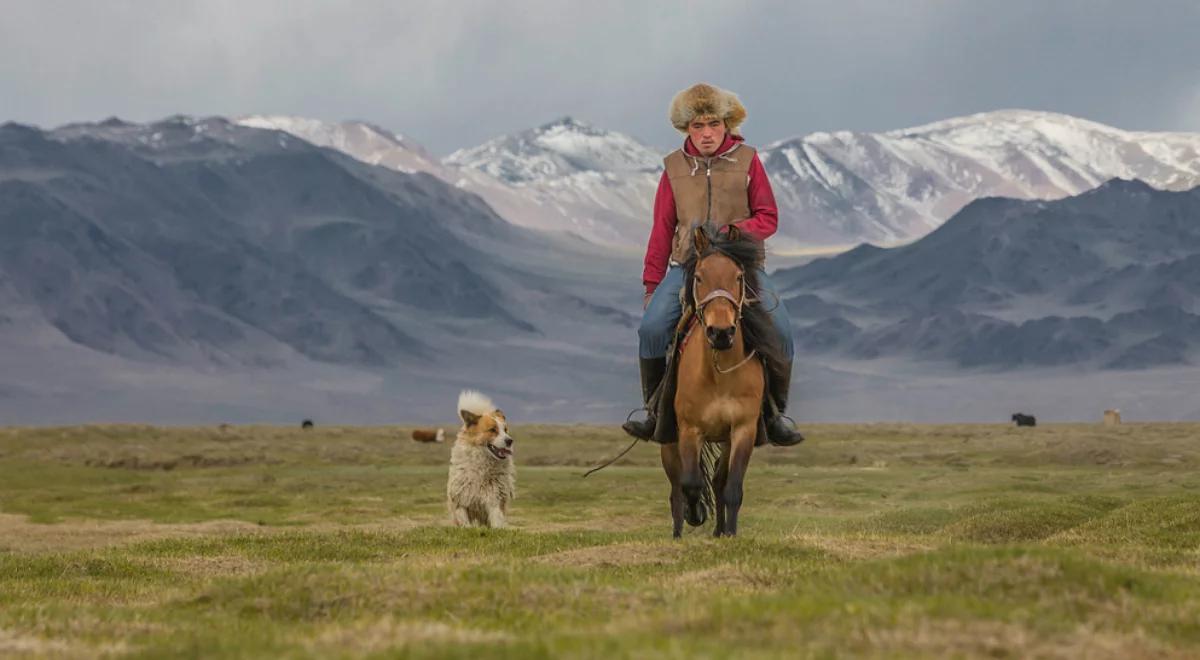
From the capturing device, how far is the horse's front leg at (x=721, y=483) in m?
19.2

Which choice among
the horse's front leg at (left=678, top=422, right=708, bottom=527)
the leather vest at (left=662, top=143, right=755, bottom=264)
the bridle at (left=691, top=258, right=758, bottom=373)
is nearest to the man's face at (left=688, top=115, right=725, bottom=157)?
the leather vest at (left=662, top=143, right=755, bottom=264)

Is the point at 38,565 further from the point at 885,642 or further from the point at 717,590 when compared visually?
the point at 885,642

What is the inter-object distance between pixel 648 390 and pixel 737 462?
83.4 inches

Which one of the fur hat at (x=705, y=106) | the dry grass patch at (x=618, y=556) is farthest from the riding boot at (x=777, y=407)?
the fur hat at (x=705, y=106)

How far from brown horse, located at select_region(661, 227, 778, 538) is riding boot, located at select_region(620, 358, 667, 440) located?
0.82m

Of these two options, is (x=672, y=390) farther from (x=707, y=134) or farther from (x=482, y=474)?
(x=482, y=474)

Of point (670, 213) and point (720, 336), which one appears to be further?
point (670, 213)

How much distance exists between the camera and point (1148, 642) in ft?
31.9

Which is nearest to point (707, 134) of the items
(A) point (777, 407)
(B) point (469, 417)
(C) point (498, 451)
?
(A) point (777, 407)

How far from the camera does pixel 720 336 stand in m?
16.8

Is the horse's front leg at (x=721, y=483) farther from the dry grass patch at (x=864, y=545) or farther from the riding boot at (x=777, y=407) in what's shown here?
the dry grass patch at (x=864, y=545)

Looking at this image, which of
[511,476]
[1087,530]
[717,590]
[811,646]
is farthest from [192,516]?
[811,646]

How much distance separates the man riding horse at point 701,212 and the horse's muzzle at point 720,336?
152cm

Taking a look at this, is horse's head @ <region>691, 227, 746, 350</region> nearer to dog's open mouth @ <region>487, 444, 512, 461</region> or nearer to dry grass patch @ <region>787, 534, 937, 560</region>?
dry grass patch @ <region>787, 534, 937, 560</region>
